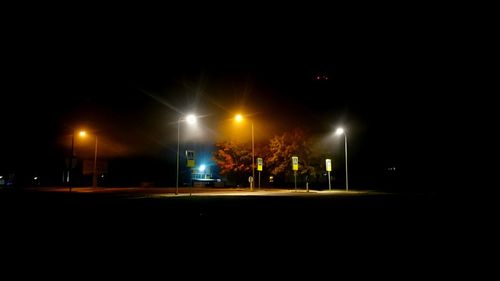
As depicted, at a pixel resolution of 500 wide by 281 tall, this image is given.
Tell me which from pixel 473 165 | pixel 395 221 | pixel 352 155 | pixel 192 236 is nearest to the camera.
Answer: pixel 192 236

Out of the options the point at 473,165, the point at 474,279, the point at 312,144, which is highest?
the point at 312,144

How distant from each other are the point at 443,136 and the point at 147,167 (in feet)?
169

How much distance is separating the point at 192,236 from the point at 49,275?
347cm

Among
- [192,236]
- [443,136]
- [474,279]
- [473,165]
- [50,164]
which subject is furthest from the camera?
[50,164]

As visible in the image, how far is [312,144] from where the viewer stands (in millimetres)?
46938

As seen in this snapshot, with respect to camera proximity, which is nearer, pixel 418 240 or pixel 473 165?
pixel 418 240

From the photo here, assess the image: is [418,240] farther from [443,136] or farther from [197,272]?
[443,136]

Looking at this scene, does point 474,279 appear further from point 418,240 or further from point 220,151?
point 220,151

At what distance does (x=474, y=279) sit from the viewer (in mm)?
4840

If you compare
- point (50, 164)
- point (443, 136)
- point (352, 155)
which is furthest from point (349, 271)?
point (50, 164)

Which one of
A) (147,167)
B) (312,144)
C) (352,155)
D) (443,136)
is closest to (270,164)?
(312,144)

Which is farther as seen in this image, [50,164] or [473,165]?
[50,164]

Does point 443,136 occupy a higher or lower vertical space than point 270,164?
higher

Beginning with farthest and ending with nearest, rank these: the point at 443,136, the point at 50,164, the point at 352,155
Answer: the point at 50,164 → the point at 352,155 → the point at 443,136
